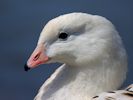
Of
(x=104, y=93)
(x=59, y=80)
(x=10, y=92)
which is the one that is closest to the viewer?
(x=104, y=93)

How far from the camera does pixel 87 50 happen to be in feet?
7.20

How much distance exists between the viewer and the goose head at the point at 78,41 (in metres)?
2.17

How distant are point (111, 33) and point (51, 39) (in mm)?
187

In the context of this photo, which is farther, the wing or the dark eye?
the dark eye

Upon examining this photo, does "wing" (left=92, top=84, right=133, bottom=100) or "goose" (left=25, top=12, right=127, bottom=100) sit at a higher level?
"goose" (left=25, top=12, right=127, bottom=100)

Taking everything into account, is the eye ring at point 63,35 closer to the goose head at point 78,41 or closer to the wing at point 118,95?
the goose head at point 78,41

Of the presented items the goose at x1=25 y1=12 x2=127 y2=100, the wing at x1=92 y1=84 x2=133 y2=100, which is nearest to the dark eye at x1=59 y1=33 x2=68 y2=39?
the goose at x1=25 y1=12 x2=127 y2=100

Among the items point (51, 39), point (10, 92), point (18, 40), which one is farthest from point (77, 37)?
point (18, 40)

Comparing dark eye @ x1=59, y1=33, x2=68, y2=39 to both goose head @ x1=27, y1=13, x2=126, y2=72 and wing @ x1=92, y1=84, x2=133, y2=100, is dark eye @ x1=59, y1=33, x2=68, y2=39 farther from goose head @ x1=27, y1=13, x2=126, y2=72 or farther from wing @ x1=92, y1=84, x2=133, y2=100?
wing @ x1=92, y1=84, x2=133, y2=100

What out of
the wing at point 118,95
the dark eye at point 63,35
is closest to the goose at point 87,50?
the dark eye at point 63,35

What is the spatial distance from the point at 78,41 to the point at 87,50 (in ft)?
0.13

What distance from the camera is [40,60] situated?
219cm

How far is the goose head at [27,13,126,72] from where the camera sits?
2.17 metres

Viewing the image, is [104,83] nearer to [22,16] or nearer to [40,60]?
[40,60]
